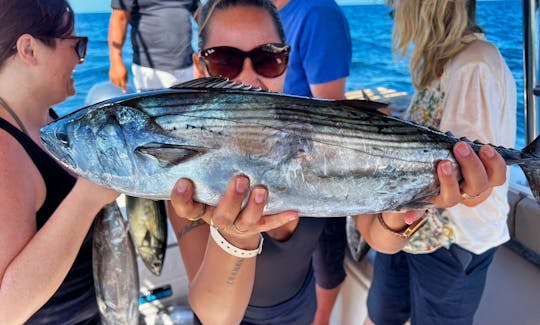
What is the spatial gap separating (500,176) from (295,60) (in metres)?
1.48

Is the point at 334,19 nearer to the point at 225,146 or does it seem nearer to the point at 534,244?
the point at 225,146

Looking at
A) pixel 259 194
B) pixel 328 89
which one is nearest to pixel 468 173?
pixel 259 194

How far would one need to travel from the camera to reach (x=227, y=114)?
3.16 feet

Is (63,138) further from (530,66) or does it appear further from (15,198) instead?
(530,66)

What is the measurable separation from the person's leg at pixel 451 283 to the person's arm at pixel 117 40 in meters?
3.51

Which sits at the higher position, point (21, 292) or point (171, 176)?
point (171, 176)

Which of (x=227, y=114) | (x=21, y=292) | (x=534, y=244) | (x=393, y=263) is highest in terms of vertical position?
(x=227, y=114)

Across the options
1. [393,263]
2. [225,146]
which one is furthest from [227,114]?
[393,263]

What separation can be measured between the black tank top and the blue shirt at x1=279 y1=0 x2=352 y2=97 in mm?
1408

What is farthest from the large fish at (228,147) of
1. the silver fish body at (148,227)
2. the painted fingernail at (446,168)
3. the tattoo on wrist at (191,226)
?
the silver fish body at (148,227)

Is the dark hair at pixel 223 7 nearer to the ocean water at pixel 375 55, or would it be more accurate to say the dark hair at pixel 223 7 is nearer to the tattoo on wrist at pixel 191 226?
the tattoo on wrist at pixel 191 226

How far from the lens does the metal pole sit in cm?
269

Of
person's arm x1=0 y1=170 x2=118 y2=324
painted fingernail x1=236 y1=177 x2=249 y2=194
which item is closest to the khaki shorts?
person's arm x1=0 y1=170 x2=118 y2=324

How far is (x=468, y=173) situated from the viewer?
1106 mm
